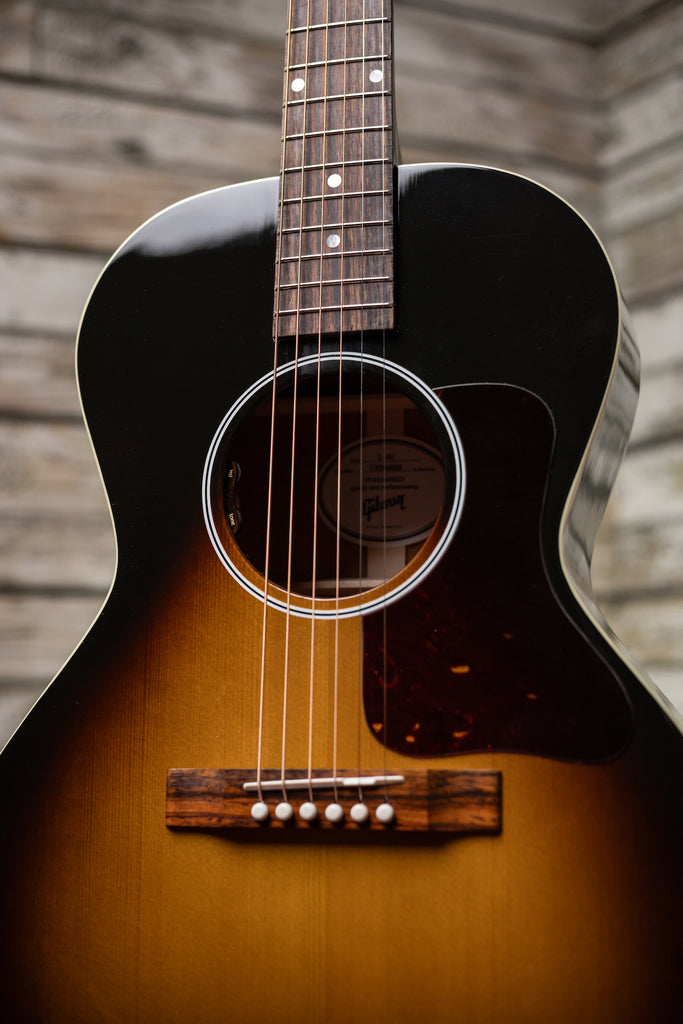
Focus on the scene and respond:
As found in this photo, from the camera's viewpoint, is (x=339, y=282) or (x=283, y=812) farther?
(x=339, y=282)

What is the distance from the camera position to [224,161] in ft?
4.78

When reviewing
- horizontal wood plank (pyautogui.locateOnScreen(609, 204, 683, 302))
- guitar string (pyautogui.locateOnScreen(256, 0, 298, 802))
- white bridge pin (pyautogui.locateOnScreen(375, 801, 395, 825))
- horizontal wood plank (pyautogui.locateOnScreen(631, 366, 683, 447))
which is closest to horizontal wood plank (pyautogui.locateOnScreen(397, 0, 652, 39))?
horizontal wood plank (pyautogui.locateOnScreen(609, 204, 683, 302))

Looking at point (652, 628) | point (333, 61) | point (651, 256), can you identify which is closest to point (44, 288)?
point (333, 61)

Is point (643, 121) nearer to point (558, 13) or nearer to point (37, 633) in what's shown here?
point (558, 13)

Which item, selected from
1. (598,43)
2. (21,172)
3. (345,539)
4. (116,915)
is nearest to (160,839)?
(116,915)

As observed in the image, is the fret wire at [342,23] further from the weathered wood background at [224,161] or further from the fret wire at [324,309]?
the weathered wood background at [224,161]

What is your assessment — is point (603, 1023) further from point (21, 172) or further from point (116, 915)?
point (21, 172)

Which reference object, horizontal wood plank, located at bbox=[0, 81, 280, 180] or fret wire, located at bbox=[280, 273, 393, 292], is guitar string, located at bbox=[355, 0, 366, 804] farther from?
horizontal wood plank, located at bbox=[0, 81, 280, 180]

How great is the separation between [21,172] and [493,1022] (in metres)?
1.32

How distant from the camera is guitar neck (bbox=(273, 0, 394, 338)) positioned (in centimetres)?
82

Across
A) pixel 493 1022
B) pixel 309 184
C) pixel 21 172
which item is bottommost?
pixel 493 1022

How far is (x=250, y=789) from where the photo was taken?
0.68 m

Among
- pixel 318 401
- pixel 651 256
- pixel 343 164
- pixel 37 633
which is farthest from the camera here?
pixel 651 256

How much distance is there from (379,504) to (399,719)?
36cm
